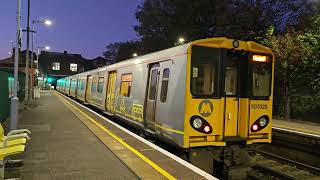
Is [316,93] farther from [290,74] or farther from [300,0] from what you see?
[300,0]

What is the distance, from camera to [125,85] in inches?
590

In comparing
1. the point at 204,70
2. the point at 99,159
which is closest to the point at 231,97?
the point at 204,70

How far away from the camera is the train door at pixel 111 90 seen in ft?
57.4

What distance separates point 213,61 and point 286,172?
4767mm

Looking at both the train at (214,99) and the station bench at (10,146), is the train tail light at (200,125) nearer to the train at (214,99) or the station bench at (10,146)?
the train at (214,99)

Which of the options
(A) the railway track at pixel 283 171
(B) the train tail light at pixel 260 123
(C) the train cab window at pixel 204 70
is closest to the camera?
(C) the train cab window at pixel 204 70

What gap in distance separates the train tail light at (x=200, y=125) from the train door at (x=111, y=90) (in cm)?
856

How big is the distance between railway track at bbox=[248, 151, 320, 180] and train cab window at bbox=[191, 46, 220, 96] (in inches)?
144

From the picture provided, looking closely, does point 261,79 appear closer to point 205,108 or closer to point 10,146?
point 205,108

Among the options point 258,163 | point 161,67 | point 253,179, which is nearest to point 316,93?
point 258,163

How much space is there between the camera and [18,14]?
9.84 m

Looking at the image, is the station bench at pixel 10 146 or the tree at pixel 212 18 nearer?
the station bench at pixel 10 146

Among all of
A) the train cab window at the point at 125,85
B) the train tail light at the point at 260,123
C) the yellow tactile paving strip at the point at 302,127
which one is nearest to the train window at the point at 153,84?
the train cab window at the point at 125,85

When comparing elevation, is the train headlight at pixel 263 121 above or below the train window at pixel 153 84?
below
